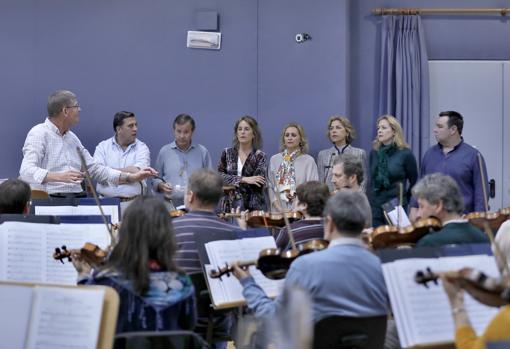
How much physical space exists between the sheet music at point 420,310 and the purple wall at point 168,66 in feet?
14.2

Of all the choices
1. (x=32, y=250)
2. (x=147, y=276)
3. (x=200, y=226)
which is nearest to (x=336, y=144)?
(x=200, y=226)

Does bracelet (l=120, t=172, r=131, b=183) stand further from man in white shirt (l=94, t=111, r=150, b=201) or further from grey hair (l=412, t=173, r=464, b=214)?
grey hair (l=412, t=173, r=464, b=214)

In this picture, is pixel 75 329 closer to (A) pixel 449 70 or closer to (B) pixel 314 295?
(B) pixel 314 295

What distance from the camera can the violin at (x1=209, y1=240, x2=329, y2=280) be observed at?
303 centimetres

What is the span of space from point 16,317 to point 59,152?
9.99ft

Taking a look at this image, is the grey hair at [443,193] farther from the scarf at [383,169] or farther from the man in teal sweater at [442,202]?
the scarf at [383,169]

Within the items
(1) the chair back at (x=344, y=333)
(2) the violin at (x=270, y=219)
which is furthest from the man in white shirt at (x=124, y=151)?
(1) the chair back at (x=344, y=333)

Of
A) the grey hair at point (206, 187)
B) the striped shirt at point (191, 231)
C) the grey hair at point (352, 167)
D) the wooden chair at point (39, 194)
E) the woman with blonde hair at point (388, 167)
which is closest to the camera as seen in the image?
the striped shirt at point (191, 231)

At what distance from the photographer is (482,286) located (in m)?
2.15

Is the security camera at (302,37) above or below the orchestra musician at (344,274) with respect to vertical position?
above

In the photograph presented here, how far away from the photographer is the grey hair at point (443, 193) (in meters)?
3.36

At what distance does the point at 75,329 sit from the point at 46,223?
1178mm

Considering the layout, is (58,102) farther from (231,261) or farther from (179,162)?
(231,261)

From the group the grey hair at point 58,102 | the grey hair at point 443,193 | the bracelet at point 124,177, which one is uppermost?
the grey hair at point 58,102
